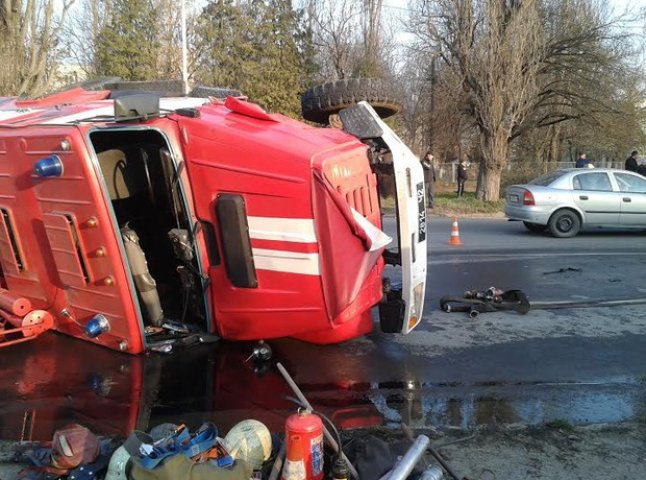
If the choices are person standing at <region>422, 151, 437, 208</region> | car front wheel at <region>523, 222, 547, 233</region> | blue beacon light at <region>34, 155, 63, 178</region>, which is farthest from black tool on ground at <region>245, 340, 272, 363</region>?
person standing at <region>422, 151, 437, 208</region>

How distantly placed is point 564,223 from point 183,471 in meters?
11.2

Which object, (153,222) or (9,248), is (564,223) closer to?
(153,222)

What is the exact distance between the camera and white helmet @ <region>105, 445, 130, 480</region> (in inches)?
110

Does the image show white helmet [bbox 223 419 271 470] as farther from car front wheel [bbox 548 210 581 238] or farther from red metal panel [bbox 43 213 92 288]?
car front wheel [bbox 548 210 581 238]

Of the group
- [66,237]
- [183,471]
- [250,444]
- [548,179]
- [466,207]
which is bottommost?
[466,207]

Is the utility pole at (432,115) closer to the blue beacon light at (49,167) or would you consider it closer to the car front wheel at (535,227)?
the car front wheel at (535,227)

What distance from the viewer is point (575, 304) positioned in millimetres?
6199

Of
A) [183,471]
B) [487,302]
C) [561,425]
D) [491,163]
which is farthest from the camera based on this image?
[491,163]

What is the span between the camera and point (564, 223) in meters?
12.1

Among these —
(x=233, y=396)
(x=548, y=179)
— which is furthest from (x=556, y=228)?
(x=233, y=396)

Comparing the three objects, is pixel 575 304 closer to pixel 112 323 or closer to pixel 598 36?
pixel 112 323

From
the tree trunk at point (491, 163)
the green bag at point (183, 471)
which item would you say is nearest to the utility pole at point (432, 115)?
the tree trunk at point (491, 163)

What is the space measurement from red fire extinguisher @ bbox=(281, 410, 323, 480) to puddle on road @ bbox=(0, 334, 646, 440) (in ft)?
2.75

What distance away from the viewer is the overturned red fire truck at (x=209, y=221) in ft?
13.2
